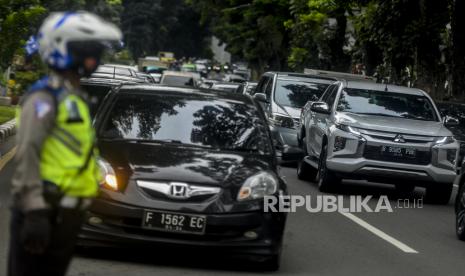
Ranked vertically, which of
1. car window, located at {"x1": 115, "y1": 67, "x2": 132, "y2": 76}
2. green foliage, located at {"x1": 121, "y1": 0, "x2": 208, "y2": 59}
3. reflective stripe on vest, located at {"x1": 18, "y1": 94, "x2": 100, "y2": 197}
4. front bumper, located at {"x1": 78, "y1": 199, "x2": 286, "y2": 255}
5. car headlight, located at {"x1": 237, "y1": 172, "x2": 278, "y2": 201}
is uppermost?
reflective stripe on vest, located at {"x1": 18, "y1": 94, "x2": 100, "y2": 197}

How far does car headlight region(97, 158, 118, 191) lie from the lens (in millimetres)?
8953

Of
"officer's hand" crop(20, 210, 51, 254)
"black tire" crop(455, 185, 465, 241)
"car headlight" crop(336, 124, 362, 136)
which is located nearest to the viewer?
"officer's hand" crop(20, 210, 51, 254)

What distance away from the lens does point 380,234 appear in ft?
41.1

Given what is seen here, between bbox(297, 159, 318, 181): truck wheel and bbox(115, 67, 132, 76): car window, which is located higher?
bbox(297, 159, 318, 181): truck wheel

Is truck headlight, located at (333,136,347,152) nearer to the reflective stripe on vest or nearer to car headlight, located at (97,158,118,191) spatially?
car headlight, located at (97,158,118,191)

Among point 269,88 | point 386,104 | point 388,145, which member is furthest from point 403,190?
point 269,88

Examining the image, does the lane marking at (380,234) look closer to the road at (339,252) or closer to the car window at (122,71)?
the road at (339,252)

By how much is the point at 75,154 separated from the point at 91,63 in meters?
0.42

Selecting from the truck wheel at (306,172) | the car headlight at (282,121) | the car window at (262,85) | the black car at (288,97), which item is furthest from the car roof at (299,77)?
the truck wheel at (306,172)

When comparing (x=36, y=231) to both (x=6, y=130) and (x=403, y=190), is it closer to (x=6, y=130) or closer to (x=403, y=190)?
(x=403, y=190)

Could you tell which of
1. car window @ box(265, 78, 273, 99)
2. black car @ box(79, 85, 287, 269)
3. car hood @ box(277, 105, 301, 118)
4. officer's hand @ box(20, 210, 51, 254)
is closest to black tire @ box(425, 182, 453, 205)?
car hood @ box(277, 105, 301, 118)

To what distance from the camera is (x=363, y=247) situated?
37.3 ft

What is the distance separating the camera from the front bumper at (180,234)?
8828 mm

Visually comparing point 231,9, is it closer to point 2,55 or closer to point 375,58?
point 375,58
